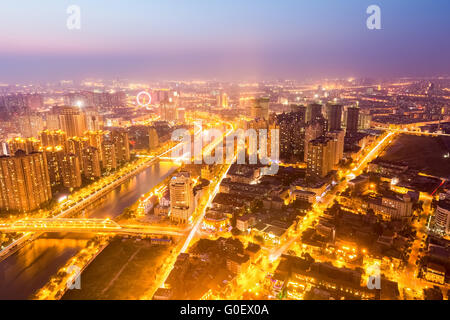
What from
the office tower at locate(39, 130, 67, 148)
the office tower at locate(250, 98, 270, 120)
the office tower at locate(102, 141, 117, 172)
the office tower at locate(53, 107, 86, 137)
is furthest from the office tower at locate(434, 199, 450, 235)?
the office tower at locate(53, 107, 86, 137)

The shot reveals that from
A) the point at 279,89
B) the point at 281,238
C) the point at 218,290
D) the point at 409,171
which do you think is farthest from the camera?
the point at 279,89

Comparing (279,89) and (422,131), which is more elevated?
(279,89)

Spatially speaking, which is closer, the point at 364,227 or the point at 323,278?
the point at 323,278

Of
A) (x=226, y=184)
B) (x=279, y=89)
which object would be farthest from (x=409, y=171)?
(x=279, y=89)

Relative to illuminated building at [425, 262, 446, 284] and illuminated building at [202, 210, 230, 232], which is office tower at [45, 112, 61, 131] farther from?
illuminated building at [425, 262, 446, 284]

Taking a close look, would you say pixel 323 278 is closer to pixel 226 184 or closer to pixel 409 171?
pixel 226 184

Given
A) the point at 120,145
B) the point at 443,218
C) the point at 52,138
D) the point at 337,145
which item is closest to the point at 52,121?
the point at 52,138
